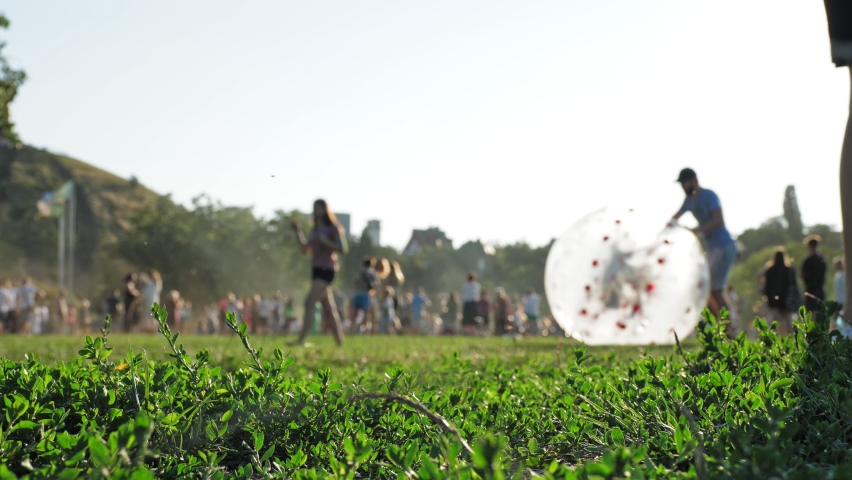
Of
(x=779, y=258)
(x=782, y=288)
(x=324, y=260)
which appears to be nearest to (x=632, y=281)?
(x=324, y=260)

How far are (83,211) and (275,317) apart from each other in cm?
11558

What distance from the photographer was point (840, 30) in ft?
11.6

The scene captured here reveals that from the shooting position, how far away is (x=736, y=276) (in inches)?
3573

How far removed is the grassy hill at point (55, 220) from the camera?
4843 inches

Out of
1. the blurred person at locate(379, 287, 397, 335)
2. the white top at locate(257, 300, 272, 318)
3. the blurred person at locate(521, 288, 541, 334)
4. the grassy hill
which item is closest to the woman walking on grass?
the blurred person at locate(379, 287, 397, 335)

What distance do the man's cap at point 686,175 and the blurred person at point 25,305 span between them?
2698 centimetres

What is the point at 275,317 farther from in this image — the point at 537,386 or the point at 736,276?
the point at 736,276

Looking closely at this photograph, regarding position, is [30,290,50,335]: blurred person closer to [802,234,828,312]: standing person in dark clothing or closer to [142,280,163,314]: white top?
[142,280,163,314]: white top

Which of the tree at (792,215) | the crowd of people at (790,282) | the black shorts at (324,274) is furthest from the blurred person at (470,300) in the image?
the tree at (792,215)

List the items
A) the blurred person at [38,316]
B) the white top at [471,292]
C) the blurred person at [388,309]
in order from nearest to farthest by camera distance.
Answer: the blurred person at [388,309], the white top at [471,292], the blurred person at [38,316]

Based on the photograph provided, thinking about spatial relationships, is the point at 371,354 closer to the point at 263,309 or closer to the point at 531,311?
the point at 531,311

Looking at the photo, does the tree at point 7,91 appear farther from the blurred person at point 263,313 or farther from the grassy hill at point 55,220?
the grassy hill at point 55,220

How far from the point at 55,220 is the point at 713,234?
13343 cm

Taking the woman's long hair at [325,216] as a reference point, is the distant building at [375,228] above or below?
below
